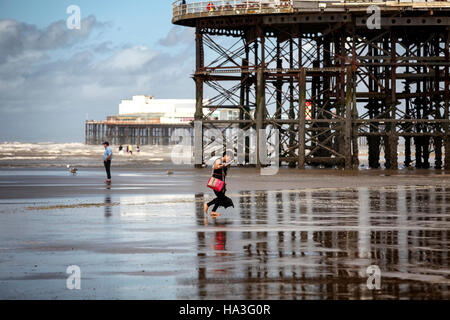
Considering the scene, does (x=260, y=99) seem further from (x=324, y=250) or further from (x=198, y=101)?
(x=324, y=250)

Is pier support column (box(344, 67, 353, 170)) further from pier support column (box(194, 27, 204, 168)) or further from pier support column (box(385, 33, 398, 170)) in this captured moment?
pier support column (box(194, 27, 204, 168))

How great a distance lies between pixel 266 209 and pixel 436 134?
33.4 meters

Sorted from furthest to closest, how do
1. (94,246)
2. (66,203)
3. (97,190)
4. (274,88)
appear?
(274,88) < (97,190) < (66,203) < (94,246)

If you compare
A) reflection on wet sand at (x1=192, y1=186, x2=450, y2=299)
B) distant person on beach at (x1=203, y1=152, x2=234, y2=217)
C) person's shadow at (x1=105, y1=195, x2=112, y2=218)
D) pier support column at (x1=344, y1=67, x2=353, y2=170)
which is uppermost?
pier support column at (x1=344, y1=67, x2=353, y2=170)

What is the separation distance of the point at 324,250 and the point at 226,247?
5.34ft

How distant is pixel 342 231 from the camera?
15.9m

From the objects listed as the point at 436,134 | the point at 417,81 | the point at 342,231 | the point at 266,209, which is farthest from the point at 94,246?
the point at 417,81

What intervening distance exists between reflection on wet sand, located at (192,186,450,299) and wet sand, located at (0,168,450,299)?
2 cm

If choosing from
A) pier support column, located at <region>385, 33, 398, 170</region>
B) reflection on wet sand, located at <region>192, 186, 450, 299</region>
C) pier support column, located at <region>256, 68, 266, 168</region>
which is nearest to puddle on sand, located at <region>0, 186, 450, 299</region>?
reflection on wet sand, located at <region>192, 186, 450, 299</region>

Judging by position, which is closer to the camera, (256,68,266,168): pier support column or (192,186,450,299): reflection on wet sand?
(192,186,450,299): reflection on wet sand

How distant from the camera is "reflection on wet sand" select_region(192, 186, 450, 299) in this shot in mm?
9719

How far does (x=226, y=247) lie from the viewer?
13.5 m

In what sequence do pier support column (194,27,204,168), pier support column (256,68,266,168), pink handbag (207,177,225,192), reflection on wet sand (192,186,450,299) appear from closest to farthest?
reflection on wet sand (192,186,450,299)
pink handbag (207,177,225,192)
pier support column (256,68,266,168)
pier support column (194,27,204,168)
